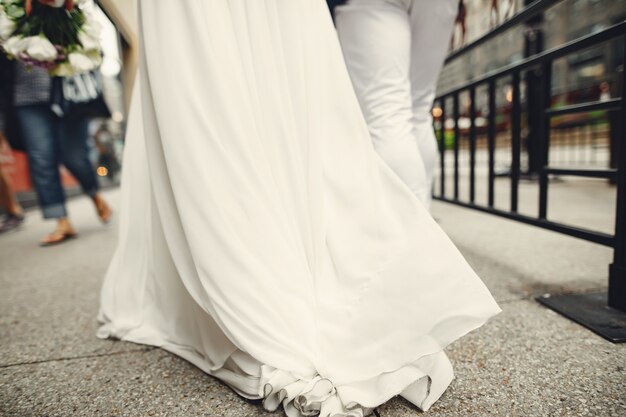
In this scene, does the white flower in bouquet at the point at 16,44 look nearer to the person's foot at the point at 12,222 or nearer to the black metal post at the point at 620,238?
the black metal post at the point at 620,238

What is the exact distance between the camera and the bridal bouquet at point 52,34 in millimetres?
976

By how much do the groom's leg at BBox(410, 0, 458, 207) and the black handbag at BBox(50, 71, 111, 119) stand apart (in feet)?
6.92

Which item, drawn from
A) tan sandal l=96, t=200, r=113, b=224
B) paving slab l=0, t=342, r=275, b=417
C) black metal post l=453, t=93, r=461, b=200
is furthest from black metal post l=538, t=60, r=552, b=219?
tan sandal l=96, t=200, r=113, b=224

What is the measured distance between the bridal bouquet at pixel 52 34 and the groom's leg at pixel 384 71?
2.40ft

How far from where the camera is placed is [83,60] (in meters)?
1.10

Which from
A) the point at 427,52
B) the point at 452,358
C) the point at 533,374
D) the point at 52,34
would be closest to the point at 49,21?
the point at 52,34

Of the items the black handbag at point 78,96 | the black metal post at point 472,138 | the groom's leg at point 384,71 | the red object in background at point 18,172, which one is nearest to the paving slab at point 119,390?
the groom's leg at point 384,71

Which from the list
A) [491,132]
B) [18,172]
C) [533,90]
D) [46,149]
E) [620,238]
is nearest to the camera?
[620,238]

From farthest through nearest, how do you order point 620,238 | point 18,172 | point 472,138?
point 18,172 → point 472,138 → point 620,238

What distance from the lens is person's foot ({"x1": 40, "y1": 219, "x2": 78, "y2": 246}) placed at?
2.46 meters

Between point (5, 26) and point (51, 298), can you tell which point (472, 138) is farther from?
point (51, 298)

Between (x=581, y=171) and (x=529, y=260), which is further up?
(x=581, y=171)

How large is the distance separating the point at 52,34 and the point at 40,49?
0.08m

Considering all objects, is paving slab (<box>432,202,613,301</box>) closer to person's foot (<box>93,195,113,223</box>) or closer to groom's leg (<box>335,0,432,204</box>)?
groom's leg (<box>335,0,432,204</box>)
